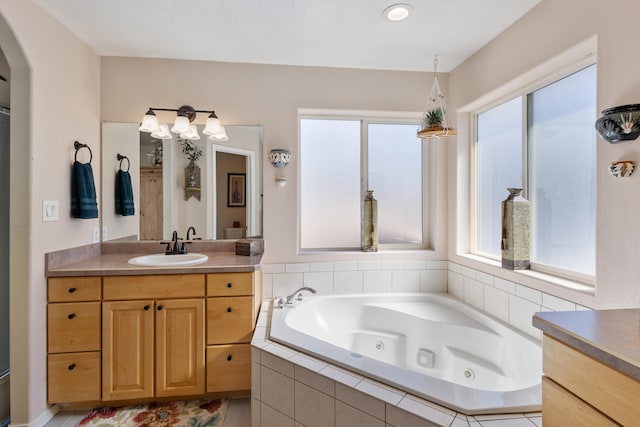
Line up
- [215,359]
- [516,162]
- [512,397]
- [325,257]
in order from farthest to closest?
[325,257]
[516,162]
[215,359]
[512,397]

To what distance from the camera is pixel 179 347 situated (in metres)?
1.90

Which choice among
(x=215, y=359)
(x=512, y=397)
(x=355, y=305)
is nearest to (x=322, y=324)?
(x=355, y=305)

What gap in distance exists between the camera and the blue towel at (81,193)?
2.01 m

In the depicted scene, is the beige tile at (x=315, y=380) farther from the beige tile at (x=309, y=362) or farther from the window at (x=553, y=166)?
the window at (x=553, y=166)

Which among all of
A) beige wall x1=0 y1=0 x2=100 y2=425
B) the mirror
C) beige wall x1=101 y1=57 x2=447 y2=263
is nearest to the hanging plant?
the mirror

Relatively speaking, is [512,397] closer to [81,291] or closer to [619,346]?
[619,346]

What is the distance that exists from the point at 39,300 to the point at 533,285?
2.77 metres

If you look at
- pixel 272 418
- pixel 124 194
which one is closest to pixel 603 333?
pixel 272 418

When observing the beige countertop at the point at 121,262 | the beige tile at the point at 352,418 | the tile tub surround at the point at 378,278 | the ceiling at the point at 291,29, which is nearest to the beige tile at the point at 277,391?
the beige tile at the point at 352,418

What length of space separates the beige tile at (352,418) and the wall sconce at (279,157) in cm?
168

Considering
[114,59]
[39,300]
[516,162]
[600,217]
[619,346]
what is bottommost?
[39,300]

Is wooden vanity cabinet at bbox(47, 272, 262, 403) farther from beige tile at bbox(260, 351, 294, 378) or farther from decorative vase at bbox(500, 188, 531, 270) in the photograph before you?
decorative vase at bbox(500, 188, 531, 270)

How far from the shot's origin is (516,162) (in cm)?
208

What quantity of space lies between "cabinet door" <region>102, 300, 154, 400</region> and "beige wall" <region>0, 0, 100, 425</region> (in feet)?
1.10
